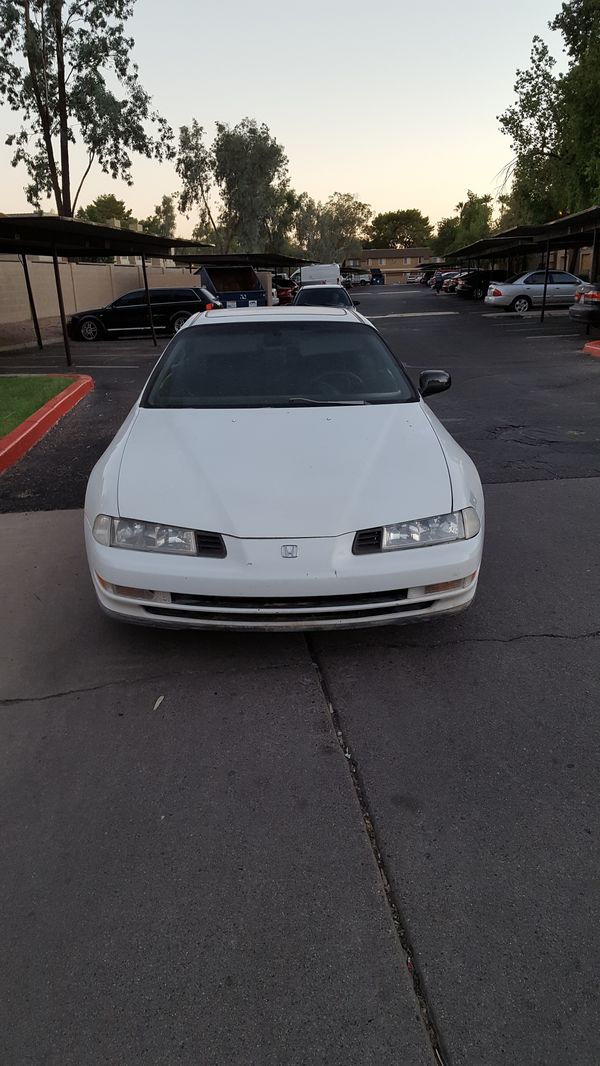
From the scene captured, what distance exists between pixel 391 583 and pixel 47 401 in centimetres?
743

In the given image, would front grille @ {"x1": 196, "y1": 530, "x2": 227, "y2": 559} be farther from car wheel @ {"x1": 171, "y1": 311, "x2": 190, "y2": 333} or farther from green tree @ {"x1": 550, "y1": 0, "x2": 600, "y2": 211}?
green tree @ {"x1": 550, "y1": 0, "x2": 600, "y2": 211}

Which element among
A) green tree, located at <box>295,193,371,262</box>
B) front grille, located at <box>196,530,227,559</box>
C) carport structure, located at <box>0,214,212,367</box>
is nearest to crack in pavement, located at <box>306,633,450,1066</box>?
front grille, located at <box>196,530,227,559</box>

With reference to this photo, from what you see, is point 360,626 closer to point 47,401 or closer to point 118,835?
point 118,835

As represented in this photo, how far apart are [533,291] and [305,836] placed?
28.4 meters

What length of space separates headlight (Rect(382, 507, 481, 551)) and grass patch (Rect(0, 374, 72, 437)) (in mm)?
5670

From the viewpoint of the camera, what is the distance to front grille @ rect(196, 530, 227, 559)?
3.05 metres

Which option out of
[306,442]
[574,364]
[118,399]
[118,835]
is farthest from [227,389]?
[574,364]

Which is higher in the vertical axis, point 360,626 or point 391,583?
point 391,583

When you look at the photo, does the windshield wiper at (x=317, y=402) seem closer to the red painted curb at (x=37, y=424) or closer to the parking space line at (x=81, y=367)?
the red painted curb at (x=37, y=424)

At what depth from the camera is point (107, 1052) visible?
171cm

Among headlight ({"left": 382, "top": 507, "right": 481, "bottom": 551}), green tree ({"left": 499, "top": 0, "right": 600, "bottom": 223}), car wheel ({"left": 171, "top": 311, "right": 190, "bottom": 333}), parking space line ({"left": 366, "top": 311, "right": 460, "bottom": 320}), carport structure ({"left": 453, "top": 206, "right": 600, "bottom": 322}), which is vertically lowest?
parking space line ({"left": 366, "top": 311, "right": 460, "bottom": 320})

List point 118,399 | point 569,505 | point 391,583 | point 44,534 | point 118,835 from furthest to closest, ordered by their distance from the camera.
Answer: point 118,399, point 569,505, point 44,534, point 391,583, point 118,835

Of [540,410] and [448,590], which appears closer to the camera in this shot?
[448,590]

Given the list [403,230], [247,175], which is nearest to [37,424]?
[247,175]
